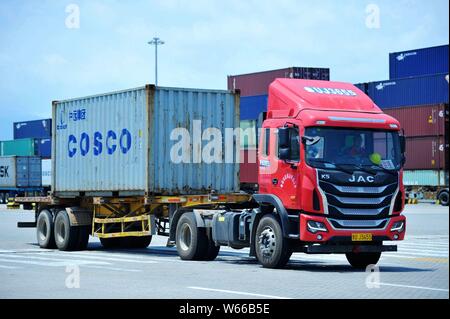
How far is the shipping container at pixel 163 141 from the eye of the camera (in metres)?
20.2

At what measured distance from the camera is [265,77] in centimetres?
7131

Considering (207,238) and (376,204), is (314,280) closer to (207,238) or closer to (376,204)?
(376,204)

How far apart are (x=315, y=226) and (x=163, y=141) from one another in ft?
18.2

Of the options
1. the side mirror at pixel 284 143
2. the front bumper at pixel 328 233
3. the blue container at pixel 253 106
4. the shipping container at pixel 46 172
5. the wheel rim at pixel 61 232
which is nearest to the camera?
the front bumper at pixel 328 233

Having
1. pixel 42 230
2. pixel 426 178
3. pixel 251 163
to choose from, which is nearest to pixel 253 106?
pixel 426 178

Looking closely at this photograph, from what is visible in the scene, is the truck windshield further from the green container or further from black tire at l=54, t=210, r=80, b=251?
the green container

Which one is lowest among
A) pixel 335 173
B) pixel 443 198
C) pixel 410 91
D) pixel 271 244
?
pixel 443 198

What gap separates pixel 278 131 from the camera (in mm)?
16219

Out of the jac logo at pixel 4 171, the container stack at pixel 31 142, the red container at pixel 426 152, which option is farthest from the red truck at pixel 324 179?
the container stack at pixel 31 142

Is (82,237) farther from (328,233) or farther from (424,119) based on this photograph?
(424,119)

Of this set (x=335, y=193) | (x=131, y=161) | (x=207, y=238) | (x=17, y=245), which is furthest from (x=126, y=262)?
(x=17, y=245)

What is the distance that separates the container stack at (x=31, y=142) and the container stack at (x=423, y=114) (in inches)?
1224

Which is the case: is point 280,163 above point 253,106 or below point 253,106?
below

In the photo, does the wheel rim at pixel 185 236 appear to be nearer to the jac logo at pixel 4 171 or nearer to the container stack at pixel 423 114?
the container stack at pixel 423 114
